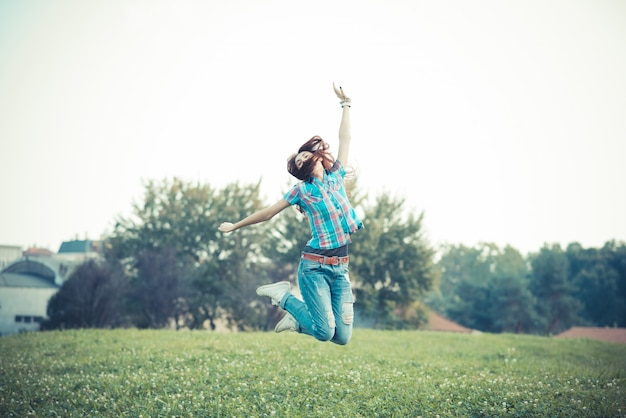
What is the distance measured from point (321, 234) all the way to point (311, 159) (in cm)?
95

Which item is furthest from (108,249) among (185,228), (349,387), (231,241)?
(349,387)

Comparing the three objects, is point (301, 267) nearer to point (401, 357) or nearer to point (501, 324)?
point (401, 357)

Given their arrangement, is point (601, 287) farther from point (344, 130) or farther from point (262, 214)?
point (262, 214)

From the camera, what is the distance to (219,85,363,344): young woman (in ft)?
20.1

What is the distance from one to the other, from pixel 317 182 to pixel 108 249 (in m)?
37.4

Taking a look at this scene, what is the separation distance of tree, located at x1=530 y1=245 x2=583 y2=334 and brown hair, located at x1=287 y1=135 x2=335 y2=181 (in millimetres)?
65220

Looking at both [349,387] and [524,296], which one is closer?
[349,387]

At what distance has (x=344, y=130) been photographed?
6.77m

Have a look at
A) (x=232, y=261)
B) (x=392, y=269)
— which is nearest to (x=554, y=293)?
(x=392, y=269)

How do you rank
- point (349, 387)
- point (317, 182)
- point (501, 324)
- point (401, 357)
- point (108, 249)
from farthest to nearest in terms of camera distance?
point (501, 324) < point (108, 249) < point (401, 357) < point (349, 387) < point (317, 182)

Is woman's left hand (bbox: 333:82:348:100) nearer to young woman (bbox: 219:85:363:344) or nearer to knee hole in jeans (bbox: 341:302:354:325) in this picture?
young woman (bbox: 219:85:363:344)

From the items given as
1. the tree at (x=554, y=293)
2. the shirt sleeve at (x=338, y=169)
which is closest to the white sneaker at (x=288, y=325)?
the shirt sleeve at (x=338, y=169)

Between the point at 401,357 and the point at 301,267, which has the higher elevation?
the point at 301,267

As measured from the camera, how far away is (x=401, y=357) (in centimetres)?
1285
